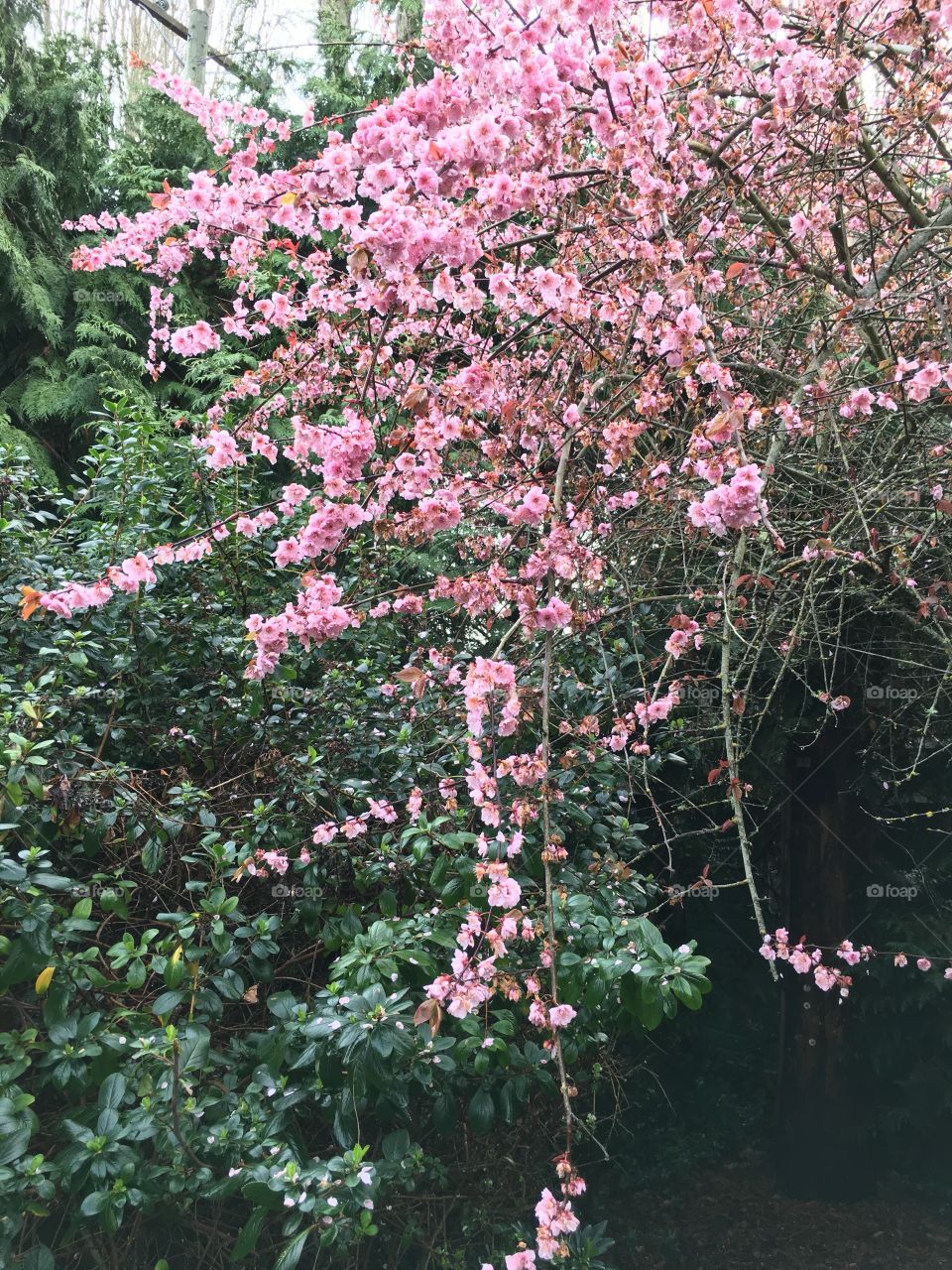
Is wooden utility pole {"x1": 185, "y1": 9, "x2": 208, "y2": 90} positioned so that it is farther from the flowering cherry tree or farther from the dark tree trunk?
the dark tree trunk

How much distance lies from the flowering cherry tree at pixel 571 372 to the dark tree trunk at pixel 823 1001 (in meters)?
0.75

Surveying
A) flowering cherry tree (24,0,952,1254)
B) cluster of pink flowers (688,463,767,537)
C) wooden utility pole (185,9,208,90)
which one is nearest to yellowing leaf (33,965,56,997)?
flowering cherry tree (24,0,952,1254)

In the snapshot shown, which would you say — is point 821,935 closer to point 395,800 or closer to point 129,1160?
point 395,800

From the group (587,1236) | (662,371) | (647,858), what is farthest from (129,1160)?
(647,858)

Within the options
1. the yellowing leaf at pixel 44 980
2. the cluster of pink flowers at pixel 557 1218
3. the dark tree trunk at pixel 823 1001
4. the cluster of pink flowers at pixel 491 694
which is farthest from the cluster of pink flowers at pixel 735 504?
the dark tree trunk at pixel 823 1001

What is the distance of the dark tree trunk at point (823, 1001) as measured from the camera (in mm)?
→ 3588

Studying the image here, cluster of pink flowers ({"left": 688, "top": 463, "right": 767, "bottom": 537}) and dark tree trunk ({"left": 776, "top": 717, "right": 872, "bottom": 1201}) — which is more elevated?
cluster of pink flowers ({"left": 688, "top": 463, "right": 767, "bottom": 537})

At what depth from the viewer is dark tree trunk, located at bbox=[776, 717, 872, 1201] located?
11.8ft

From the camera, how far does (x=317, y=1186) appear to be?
160 centimetres

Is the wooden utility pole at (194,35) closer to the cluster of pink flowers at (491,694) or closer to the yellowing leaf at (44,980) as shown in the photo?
the cluster of pink flowers at (491,694)

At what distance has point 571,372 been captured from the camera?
2170 mm

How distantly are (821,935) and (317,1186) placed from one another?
2538mm

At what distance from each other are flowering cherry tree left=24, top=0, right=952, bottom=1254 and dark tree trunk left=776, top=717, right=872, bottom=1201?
749 mm

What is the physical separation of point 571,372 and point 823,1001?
2.70 meters
